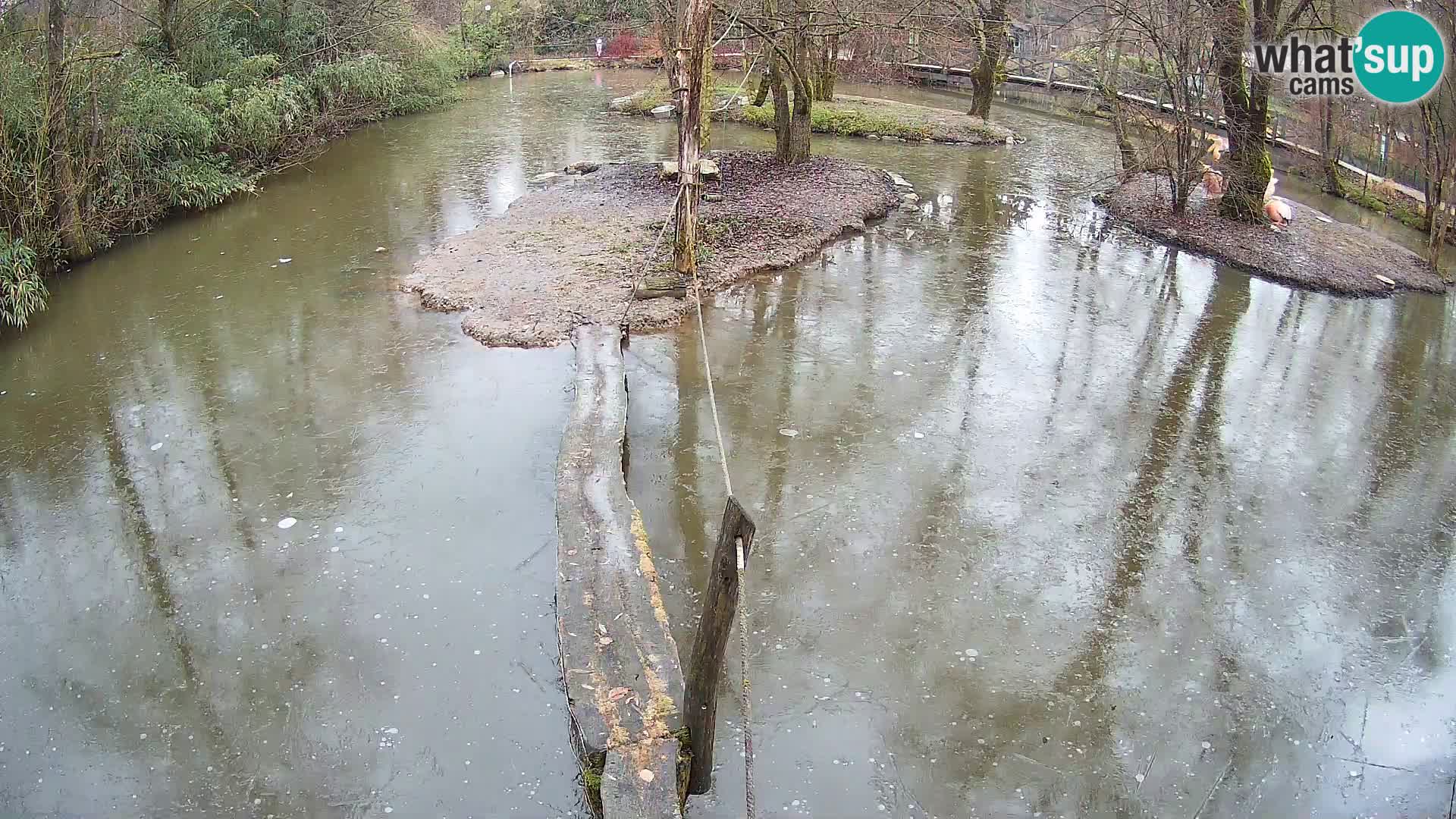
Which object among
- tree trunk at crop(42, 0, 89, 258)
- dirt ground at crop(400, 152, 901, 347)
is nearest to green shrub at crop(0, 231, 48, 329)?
tree trunk at crop(42, 0, 89, 258)

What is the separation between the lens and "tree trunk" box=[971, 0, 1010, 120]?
17.2m

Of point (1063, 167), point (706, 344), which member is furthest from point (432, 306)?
point (1063, 167)

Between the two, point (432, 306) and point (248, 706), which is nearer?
point (248, 706)

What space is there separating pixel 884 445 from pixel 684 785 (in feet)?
11.5

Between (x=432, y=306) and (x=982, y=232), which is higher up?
(x=982, y=232)

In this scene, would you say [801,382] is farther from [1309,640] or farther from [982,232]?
[982,232]

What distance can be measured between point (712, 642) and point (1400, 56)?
1277 cm

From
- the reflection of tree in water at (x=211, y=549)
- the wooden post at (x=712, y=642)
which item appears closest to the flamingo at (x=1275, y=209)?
the reflection of tree in water at (x=211, y=549)

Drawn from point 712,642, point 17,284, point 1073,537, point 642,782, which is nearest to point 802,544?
point 1073,537

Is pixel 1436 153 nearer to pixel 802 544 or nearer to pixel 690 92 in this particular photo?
pixel 690 92

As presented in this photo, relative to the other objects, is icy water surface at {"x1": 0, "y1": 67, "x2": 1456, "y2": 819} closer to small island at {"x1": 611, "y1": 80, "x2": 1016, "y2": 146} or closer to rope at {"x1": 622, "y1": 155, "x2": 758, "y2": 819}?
rope at {"x1": 622, "y1": 155, "x2": 758, "y2": 819}

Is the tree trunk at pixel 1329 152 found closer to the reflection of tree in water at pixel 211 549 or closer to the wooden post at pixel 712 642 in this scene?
the reflection of tree in water at pixel 211 549

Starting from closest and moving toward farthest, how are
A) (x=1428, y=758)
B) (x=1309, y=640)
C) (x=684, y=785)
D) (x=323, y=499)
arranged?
(x=684, y=785) < (x=1428, y=758) < (x=1309, y=640) < (x=323, y=499)

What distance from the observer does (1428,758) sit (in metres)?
4.34
